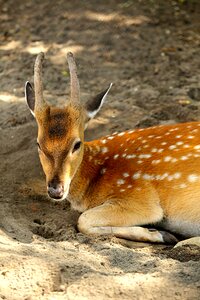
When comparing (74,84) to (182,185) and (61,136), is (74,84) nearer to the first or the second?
(61,136)

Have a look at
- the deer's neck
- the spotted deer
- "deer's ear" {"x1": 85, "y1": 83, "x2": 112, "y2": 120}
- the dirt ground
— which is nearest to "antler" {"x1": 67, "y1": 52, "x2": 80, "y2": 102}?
the spotted deer

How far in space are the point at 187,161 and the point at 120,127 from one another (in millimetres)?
2045

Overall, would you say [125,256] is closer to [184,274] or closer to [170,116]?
[184,274]

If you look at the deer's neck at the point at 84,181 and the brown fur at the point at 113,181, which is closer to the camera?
the brown fur at the point at 113,181

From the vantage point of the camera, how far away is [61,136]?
6426 millimetres

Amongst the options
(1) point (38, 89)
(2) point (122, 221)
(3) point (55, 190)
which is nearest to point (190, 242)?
(2) point (122, 221)

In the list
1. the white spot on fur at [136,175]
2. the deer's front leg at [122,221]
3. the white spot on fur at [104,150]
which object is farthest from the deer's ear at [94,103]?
the deer's front leg at [122,221]

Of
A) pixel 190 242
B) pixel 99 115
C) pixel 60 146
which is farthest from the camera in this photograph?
pixel 99 115

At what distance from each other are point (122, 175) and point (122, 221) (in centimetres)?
49

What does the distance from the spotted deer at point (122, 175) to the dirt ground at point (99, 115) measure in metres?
0.27

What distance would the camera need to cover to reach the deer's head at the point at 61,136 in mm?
6270

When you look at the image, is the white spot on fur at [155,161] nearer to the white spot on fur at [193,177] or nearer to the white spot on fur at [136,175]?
the white spot on fur at [136,175]

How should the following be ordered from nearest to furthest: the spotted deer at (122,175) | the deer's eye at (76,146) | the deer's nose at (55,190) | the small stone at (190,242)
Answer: the small stone at (190,242), the deer's nose at (55,190), the spotted deer at (122,175), the deer's eye at (76,146)

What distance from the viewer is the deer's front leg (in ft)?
21.1
